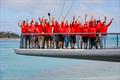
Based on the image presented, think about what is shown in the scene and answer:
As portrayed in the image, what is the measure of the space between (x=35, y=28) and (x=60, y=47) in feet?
4.69

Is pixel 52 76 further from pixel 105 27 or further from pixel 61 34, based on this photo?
pixel 105 27

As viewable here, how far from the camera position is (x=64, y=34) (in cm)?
1553

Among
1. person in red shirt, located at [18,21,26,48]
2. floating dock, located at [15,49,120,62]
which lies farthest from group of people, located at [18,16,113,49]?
floating dock, located at [15,49,120,62]

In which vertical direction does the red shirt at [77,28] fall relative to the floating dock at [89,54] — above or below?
above

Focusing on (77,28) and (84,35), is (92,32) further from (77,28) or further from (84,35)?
(77,28)

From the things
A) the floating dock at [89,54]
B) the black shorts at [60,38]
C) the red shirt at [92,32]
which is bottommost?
the floating dock at [89,54]

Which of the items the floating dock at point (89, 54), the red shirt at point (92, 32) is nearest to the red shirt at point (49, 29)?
the red shirt at point (92, 32)

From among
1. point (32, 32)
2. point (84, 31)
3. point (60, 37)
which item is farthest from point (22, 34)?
point (84, 31)

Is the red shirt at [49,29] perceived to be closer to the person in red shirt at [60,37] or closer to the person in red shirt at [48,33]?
the person in red shirt at [48,33]

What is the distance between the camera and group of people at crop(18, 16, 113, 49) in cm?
1527

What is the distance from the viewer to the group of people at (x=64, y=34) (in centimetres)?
1527

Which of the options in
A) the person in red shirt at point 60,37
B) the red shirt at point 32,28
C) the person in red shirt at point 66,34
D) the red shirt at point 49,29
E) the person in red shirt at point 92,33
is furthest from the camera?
the red shirt at point 32,28

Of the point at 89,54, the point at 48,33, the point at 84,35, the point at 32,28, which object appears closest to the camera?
the point at 89,54

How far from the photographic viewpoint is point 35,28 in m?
16.1
